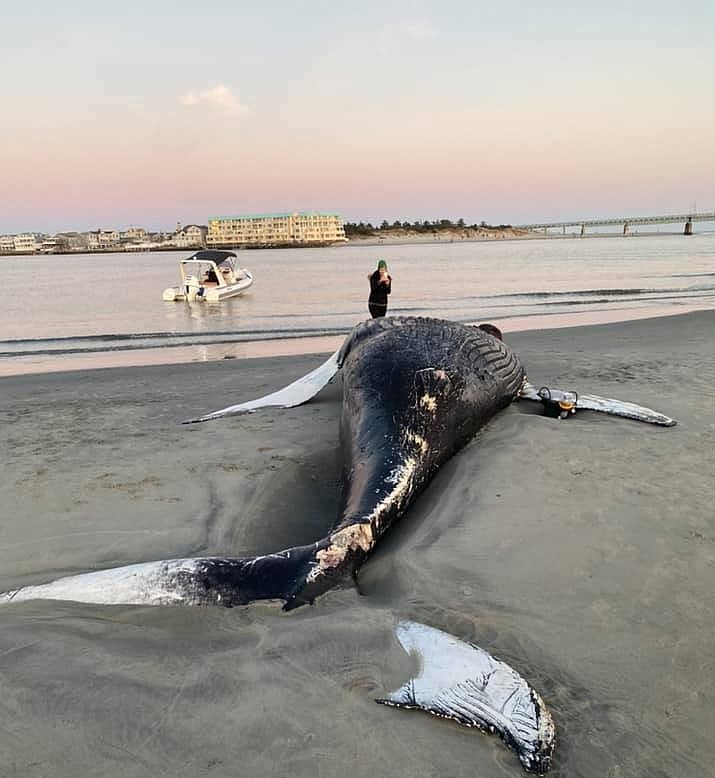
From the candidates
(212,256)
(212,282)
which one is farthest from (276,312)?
(212,256)

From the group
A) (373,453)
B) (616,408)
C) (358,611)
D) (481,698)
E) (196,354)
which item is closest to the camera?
(481,698)

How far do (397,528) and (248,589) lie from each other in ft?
4.06

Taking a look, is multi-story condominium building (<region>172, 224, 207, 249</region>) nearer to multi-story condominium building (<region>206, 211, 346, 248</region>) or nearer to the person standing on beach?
multi-story condominium building (<region>206, 211, 346, 248</region>)

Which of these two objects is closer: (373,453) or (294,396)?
(373,453)

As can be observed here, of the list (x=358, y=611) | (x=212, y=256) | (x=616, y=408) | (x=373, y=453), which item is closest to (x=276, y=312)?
(x=212, y=256)

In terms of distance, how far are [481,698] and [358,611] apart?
2.99 feet

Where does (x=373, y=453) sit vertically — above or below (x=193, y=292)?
above

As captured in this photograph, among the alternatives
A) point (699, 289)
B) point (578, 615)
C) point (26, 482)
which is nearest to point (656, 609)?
point (578, 615)

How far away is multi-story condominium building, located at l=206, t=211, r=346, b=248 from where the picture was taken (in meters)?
172

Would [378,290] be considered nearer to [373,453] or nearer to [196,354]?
[196,354]

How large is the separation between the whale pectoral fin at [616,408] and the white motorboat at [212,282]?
80.3 ft

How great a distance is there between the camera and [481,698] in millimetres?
2533

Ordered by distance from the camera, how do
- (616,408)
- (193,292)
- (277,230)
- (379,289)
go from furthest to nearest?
(277,230) → (193,292) → (379,289) → (616,408)

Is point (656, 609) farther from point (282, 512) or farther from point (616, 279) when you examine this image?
point (616, 279)
